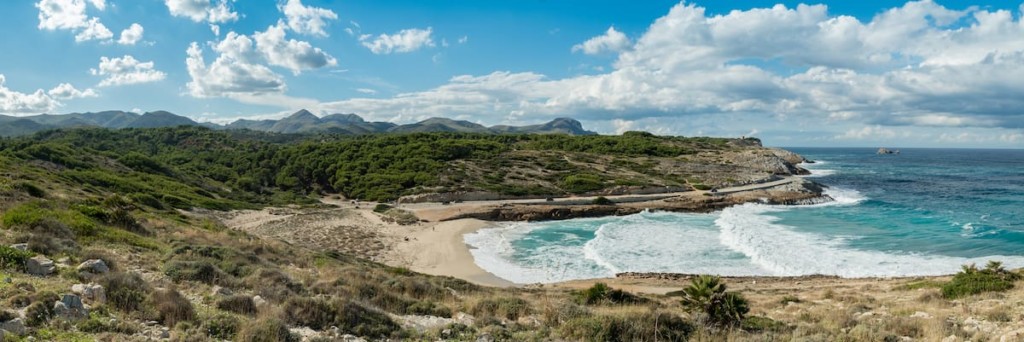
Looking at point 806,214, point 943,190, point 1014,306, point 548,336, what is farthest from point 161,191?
point 943,190

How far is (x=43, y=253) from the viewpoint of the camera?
10.1 meters

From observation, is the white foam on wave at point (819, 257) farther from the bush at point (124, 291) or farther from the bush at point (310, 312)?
the bush at point (124, 291)

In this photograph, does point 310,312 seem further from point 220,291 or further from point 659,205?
point 659,205

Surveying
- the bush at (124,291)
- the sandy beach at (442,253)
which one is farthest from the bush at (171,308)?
the sandy beach at (442,253)

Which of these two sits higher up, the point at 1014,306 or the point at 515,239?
the point at 1014,306

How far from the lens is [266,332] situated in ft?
22.4

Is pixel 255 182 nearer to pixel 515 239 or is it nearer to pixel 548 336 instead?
pixel 515 239

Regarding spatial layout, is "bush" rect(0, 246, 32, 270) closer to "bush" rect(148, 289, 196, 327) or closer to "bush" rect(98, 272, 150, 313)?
"bush" rect(98, 272, 150, 313)

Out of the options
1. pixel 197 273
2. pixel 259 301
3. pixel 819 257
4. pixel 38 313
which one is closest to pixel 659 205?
pixel 819 257

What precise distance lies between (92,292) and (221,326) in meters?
2.12

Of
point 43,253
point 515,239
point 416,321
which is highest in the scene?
point 43,253

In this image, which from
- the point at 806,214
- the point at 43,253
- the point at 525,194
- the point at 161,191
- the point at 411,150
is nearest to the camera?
the point at 43,253

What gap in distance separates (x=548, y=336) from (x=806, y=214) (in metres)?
43.0

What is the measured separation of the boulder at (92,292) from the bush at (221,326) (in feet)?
5.15
